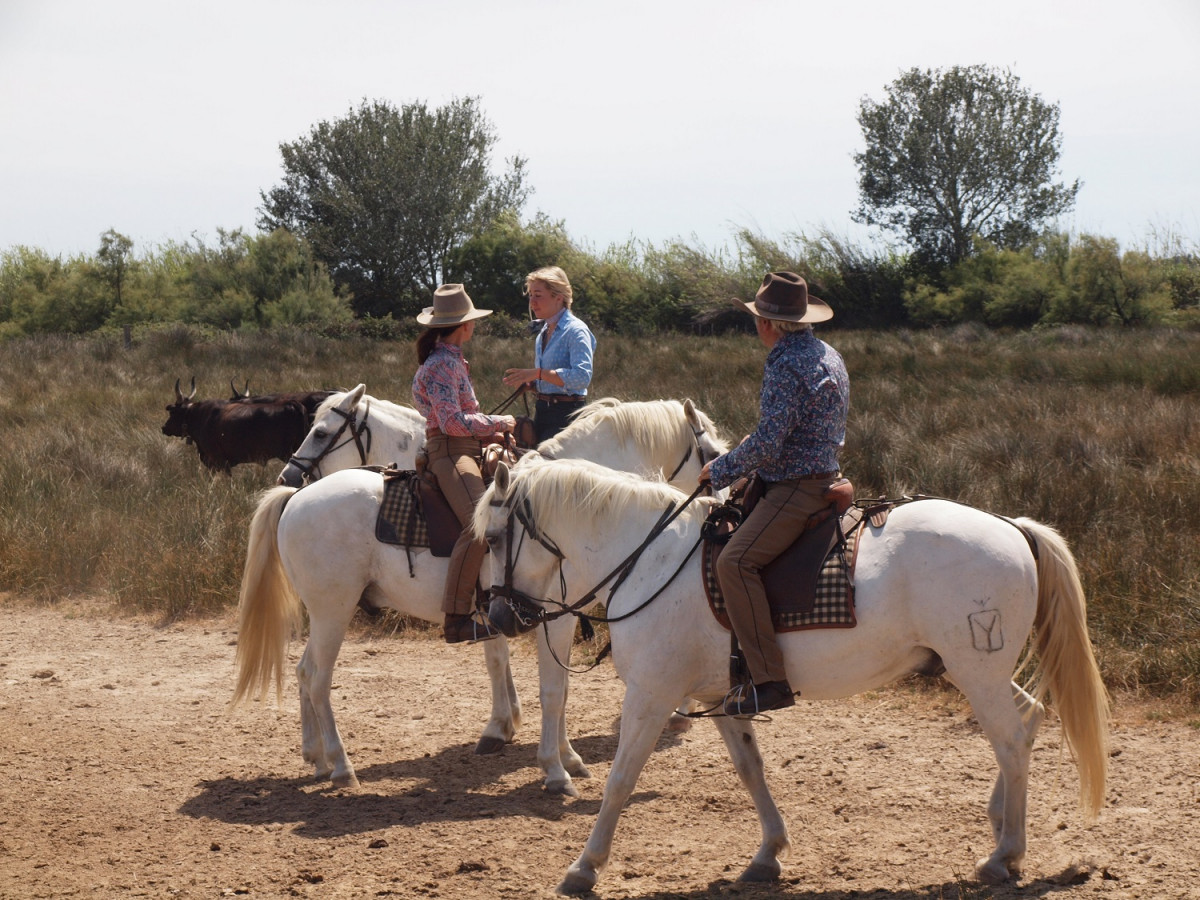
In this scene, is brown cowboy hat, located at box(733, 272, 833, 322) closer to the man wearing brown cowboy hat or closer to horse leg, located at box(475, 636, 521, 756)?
the man wearing brown cowboy hat

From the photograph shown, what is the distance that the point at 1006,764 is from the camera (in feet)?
12.8

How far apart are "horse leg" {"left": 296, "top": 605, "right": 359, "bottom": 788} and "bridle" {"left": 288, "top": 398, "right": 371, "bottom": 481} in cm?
139

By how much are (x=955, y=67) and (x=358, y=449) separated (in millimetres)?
46579

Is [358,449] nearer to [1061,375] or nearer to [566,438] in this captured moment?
[566,438]

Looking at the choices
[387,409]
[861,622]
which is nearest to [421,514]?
[387,409]

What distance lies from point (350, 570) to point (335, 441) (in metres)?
1.51

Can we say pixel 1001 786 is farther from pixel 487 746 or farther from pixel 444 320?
pixel 444 320

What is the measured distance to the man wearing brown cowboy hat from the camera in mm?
3975

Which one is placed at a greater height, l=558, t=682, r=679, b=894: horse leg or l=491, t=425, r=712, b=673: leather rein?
l=491, t=425, r=712, b=673: leather rein

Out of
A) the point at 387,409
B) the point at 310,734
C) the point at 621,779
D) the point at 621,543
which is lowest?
the point at 310,734

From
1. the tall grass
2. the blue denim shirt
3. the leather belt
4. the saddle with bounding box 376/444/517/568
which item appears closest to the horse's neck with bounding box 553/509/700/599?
the leather belt

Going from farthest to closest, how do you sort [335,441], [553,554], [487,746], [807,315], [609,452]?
[335,441] < [487,746] < [609,452] < [553,554] < [807,315]

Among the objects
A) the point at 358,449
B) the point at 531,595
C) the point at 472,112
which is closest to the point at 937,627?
the point at 531,595

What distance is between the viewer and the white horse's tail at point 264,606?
231 inches
